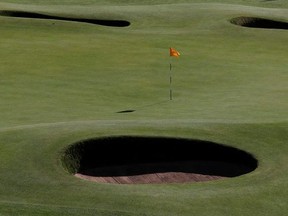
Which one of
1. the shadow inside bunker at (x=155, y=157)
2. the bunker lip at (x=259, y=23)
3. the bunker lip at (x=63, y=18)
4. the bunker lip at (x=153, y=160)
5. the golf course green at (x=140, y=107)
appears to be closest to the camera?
the golf course green at (x=140, y=107)

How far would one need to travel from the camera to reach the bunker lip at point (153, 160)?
21328 millimetres

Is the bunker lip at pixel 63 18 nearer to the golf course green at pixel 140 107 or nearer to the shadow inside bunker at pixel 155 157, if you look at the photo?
the golf course green at pixel 140 107

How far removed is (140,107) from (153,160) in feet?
29.1

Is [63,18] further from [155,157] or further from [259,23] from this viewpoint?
[155,157]

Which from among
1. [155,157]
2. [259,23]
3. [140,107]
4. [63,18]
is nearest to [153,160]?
[155,157]

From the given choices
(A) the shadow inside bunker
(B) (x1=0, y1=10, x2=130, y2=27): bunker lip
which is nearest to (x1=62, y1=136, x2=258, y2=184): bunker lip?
(A) the shadow inside bunker

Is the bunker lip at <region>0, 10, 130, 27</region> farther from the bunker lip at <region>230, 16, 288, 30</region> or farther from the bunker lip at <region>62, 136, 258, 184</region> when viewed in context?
the bunker lip at <region>62, 136, 258, 184</region>

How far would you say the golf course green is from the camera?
1858 centimetres

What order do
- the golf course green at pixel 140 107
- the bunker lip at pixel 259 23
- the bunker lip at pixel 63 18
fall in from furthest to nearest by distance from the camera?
the bunker lip at pixel 259 23 → the bunker lip at pixel 63 18 → the golf course green at pixel 140 107

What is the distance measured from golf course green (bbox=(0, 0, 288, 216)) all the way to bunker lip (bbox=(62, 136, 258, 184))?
0.05m

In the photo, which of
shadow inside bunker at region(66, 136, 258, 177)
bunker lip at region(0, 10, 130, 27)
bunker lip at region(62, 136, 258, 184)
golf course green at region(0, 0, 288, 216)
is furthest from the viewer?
bunker lip at region(0, 10, 130, 27)

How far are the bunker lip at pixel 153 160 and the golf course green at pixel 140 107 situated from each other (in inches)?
1.8

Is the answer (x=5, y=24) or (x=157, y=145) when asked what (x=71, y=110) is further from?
(x=5, y=24)

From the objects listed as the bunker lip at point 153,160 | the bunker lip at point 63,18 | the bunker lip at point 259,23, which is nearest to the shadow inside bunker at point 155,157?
the bunker lip at point 153,160
